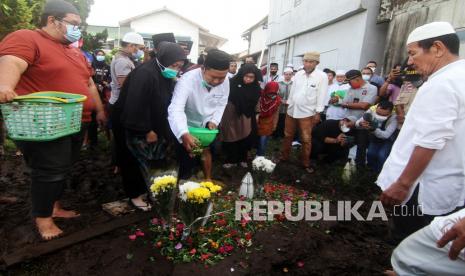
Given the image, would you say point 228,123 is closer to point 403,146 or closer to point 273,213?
point 273,213

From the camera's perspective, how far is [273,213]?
3354 mm

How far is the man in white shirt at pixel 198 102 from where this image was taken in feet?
10.2

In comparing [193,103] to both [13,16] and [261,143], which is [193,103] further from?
[13,16]

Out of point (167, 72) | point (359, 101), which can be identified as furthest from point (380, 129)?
point (167, 72)

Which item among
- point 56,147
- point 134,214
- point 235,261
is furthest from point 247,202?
point 56,147

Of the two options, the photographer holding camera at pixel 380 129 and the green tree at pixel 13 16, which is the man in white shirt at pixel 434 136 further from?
the green tree at pixel 13 16

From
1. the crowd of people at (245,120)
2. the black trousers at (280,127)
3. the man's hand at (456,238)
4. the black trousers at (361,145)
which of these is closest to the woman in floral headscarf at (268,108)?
the crowd of people at (245,120)

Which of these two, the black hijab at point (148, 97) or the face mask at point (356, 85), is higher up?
the face mask at point (356, 85)

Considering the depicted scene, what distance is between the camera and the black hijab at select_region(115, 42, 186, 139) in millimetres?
2924

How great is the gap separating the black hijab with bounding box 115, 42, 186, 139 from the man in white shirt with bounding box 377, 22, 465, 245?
2154 mm

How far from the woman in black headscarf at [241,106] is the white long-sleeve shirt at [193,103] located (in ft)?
4.80

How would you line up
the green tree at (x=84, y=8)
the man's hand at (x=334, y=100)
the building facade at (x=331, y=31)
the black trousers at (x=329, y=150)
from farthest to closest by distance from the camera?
the green tree at (x=84, y=8), the building facade at (x=331, y=31), the man's hand at (x=334, y=100), the black trousers at (x=329, y=150)

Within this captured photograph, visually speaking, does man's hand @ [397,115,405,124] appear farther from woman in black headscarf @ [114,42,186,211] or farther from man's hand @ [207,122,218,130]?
woman in black headscarf @ [114,42,186,211]

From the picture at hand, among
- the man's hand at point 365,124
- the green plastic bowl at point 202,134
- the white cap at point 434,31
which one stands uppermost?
the white cap at point 434,31
